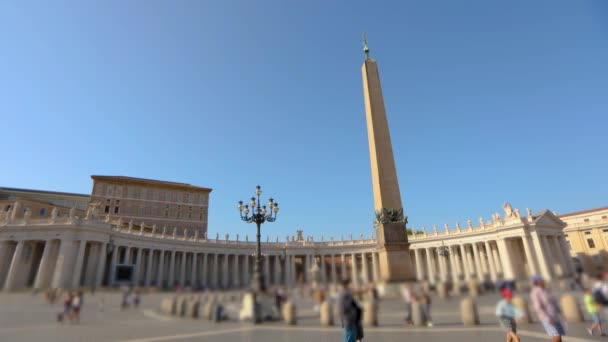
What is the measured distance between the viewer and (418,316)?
15.9 feet

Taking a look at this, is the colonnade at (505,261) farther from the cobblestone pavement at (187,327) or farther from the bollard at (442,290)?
the cobblestone pavement at (187,327)

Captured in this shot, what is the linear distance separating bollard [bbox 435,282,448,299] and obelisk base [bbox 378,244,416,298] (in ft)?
2.18

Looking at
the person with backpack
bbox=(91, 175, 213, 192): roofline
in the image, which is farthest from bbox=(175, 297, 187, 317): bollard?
bbox=(91, 175, 213, 192): roofline

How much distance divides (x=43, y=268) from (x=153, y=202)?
65298 mm

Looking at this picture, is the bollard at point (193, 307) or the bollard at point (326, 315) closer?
the bollard at point (193, 307)

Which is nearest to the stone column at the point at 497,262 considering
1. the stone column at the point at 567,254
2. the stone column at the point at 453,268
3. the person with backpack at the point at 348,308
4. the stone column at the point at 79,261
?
the stone column at the point at 453,268

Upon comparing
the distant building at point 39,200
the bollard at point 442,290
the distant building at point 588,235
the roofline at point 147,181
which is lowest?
the bollard at point 442,290

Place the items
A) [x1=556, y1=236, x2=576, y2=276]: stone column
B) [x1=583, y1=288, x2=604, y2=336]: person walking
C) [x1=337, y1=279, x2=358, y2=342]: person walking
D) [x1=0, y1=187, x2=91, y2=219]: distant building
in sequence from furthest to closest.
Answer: [x1=0, y1=187, x2=91, y2=219]: distant building
[x1=337, y1=279, x2=358, y2=342]: person walking
[x1=556, y1=236, x2=576, y2=276]: stone column
[x1=583, y1=288, x2=604, y2=336]: person walking

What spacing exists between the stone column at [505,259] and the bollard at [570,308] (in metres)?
0.62

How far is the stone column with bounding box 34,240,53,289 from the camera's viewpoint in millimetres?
6437

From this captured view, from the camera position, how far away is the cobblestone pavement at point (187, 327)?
4.71m

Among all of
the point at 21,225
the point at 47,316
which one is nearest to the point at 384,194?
the point at 47,316

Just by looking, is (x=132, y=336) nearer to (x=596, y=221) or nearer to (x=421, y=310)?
(x=421, y=310)

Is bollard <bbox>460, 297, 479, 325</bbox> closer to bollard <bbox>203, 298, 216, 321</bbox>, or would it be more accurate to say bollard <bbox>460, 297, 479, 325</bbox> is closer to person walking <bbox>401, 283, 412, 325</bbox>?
person walking <bbox>401, 283, 412, 325</bbox>
